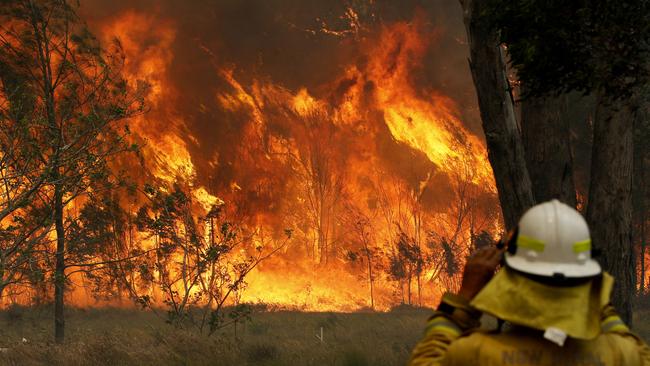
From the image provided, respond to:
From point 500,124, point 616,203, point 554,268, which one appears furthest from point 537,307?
point 616,203

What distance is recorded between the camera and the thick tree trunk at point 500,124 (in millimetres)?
6996

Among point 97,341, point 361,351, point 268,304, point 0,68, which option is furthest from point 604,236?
point 268,304

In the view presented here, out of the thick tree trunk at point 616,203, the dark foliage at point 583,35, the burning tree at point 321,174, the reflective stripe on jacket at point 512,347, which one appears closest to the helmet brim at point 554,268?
the reflective stripe on jacket at point 512,347

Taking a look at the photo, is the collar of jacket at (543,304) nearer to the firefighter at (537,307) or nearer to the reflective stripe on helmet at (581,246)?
the firefighter at (537,307)

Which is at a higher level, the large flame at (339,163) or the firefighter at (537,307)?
the large flame at (339,163)

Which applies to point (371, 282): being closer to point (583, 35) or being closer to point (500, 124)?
point (500, 124)

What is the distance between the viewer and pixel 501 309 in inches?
84.8

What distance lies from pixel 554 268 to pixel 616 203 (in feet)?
19.5

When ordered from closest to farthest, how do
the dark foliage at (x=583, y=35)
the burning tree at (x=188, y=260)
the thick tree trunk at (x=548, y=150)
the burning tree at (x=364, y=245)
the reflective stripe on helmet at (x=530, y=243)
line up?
1. the reflective stripe on helmet at (x=530, y=243)
2. the dark foliage at (x=583, y=35)
3. the thick tree trunk at (x=548, y=150)
4. the burning tree at (x=188, y=260)
5. the burning tree at (x=364, y=245)

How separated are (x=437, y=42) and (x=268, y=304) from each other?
65.6ft

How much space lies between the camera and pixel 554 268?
2.17m

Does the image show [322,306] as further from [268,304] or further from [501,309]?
[501,309]

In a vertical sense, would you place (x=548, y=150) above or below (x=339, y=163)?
below

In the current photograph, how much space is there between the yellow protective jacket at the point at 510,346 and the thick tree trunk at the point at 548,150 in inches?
208
